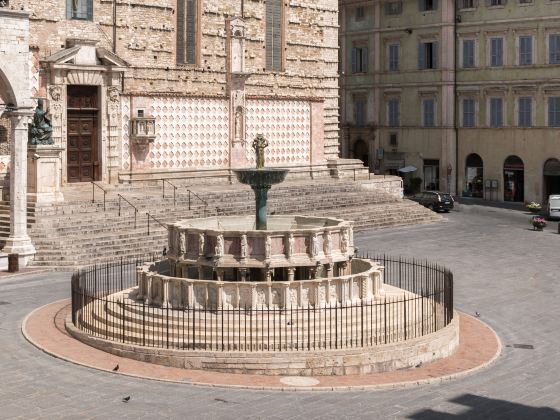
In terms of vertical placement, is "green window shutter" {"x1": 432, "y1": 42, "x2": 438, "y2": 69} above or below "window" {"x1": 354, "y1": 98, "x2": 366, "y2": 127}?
above

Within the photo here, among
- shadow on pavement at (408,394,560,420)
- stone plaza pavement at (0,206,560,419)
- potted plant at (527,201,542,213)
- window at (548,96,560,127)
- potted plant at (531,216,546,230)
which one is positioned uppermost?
window at (548,96,560,127)

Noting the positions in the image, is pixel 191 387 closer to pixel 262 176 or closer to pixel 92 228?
pixel 262 176

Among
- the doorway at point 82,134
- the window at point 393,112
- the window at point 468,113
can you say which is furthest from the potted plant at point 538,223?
the doorway at point 82,134

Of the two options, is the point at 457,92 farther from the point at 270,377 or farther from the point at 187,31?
the point at 270,377

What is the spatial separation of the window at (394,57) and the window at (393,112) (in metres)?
2.16

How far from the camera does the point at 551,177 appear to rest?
52.8 meters

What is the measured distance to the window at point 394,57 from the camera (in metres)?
59.2

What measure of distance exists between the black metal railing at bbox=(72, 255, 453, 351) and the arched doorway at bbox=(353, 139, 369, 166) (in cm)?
4158

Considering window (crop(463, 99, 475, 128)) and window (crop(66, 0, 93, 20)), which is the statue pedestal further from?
window (crop(463, 99, 475, 128))

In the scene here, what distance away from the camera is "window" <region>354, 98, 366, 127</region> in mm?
61562

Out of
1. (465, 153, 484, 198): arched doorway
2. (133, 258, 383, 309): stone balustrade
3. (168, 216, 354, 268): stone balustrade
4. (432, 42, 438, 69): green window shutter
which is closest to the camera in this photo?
(133, 258, 383, 309): stone balustrade

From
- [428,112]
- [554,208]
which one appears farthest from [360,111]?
[554,208]

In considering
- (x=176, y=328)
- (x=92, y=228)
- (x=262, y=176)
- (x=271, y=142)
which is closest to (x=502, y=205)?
(x=271, y=142)

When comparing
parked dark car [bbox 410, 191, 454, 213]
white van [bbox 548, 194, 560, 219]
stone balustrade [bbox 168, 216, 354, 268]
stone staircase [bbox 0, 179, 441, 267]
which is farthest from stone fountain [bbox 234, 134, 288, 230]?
white van [bbox 548, 194, 560, 219]
